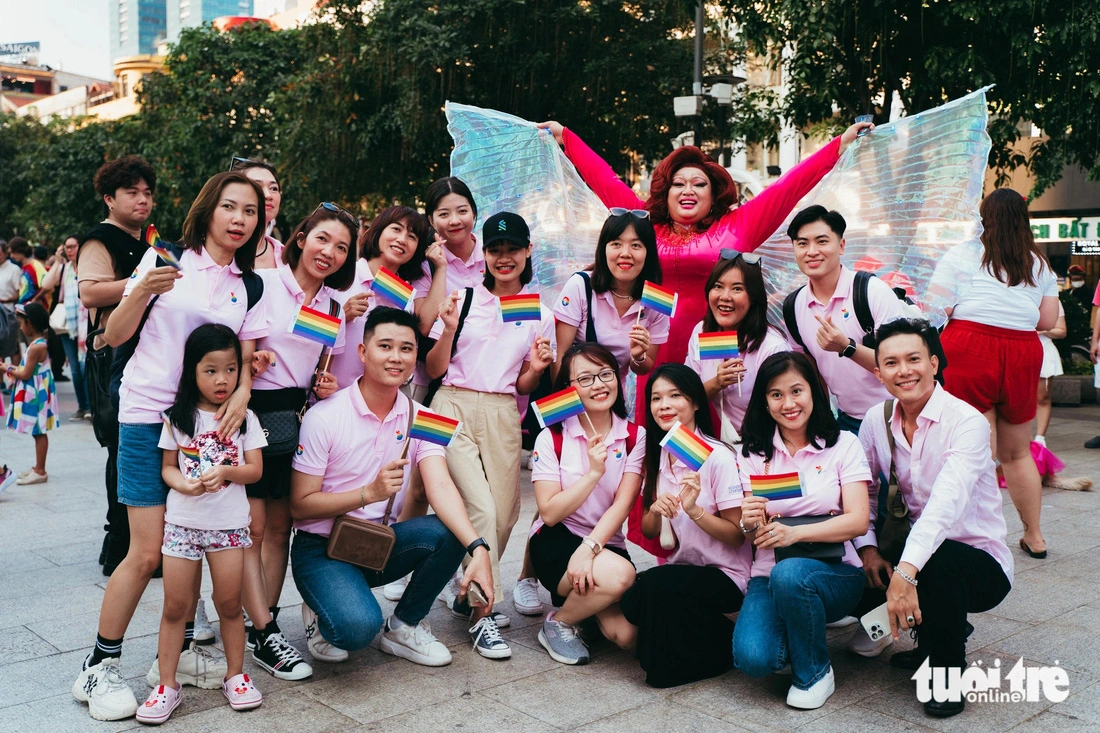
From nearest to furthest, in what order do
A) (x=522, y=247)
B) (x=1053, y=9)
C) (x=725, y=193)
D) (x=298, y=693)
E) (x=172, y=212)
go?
(x=298, y=693)
(x=522, y=247)
(x=725, y=193)
(x=1053, y=9)
(x=172, y=212)

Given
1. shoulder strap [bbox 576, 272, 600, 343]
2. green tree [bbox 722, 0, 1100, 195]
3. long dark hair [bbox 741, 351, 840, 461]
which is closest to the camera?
long dark hair [bbox 741, 351, 840, 461]

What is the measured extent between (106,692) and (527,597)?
6.16ft

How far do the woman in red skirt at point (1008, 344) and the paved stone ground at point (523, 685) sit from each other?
537 millimetres

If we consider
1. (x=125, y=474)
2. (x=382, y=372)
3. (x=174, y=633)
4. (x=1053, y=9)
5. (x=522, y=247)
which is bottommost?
(x=174, y=633)

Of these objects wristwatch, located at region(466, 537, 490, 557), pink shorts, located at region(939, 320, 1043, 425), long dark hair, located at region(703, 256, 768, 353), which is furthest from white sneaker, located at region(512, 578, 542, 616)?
pink shorts, located at region(939, 320, 1043, 425)

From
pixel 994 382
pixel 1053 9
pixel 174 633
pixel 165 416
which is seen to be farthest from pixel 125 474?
pixel 1053 9

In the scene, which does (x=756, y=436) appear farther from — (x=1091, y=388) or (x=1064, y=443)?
(x=1091, y=388)

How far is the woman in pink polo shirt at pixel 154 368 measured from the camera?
11.5 feet

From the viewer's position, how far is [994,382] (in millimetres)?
5570

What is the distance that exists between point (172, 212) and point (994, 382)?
23.8m

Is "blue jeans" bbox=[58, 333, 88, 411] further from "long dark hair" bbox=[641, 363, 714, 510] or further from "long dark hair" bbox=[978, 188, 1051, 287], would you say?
"long dark hair" bbox=[978, 188, 1051, 287]

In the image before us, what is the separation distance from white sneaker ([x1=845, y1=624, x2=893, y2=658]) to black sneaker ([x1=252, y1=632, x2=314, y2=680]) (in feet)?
7.02

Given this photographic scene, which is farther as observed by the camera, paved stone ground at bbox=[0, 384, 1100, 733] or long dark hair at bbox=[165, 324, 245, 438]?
long dark hair at bbox=[165, 324, 245, 438]

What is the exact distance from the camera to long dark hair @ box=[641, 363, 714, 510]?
407 cm
